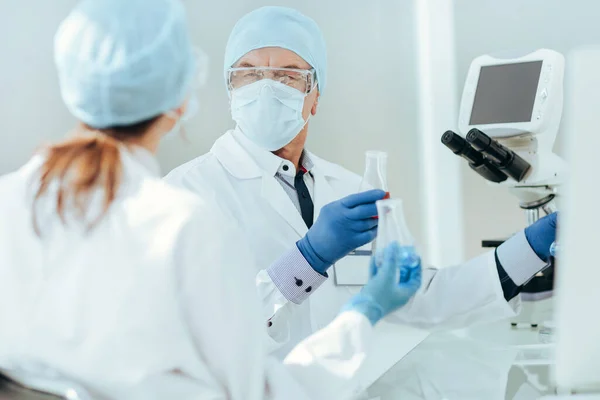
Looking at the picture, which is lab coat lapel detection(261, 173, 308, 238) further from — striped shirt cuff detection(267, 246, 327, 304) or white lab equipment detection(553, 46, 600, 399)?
white lab equipment detection(553, 46, 600, 399)

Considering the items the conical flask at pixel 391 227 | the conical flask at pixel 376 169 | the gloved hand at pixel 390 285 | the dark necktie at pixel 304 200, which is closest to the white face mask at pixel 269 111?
the dark necktie at pixel 304 200

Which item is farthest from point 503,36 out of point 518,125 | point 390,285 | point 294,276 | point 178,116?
point 178,116

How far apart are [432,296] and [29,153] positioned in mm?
1512

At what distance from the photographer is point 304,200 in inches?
74.7

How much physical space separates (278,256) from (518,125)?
2.36 feet

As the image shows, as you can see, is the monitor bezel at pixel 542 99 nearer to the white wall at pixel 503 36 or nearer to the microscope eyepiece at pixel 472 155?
the microscope eyepiece at pixel 472 155

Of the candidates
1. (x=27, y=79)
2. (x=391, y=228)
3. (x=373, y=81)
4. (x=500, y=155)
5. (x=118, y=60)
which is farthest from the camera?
(x=373, y=81)

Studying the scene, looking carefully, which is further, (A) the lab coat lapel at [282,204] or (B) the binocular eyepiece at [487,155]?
(A) the lab coat lapel at [282,204]

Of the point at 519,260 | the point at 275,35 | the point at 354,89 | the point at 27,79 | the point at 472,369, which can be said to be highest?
the point at 275,35

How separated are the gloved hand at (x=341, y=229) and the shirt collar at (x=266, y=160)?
0.35 meters

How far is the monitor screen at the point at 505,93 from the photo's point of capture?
1848mm

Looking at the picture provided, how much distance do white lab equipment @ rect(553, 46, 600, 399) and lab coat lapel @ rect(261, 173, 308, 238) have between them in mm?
964

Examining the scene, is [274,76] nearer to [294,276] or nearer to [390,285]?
[294,276]

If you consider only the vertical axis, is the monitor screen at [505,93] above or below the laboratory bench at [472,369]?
above
